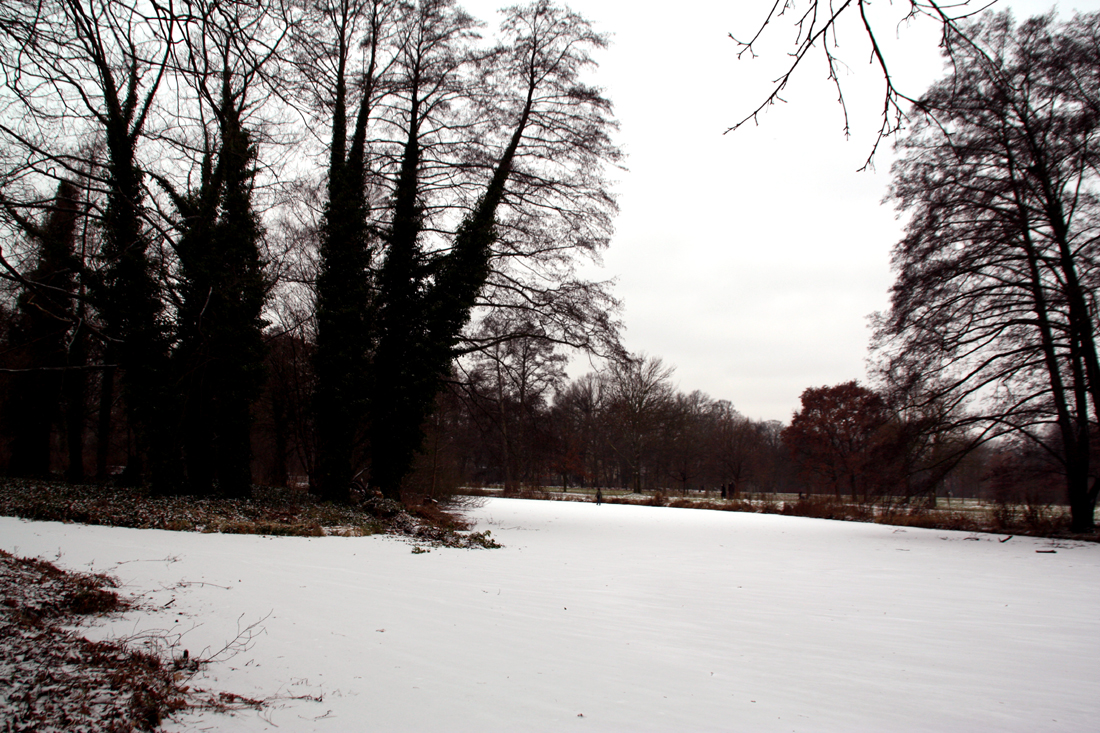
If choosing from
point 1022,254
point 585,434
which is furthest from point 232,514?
point 585,434

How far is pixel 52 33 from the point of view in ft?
12.4

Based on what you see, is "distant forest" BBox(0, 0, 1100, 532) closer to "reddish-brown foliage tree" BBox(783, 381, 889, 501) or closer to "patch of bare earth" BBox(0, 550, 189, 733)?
"patch of bare earth" BBox(0, 550, 189, 733)

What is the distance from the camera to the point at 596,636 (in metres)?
4.48

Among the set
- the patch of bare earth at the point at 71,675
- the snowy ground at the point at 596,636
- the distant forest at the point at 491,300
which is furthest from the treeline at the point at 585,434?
the patch of bare earth at the point at 71,675

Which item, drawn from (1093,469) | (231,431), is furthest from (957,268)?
(231,431)

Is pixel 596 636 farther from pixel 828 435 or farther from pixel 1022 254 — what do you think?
pixel 828 435

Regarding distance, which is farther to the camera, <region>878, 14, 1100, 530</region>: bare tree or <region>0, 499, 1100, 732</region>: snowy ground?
<region>878, 14, 1100, 530</region>: bare tree

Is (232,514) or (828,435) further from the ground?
(828,435)

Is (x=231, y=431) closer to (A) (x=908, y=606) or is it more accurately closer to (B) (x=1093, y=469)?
(A) (x=908, y=606)

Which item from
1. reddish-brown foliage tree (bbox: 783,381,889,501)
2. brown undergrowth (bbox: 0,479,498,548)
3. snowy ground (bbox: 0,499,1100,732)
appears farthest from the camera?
reddish-brown foliage tree (bbox: 783,381,889,501)

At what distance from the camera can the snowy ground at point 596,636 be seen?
3086mm

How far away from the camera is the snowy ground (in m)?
3.09

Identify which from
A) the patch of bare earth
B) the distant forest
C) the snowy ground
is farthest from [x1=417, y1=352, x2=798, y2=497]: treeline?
the patch of bare earth

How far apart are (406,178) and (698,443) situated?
118 ft
